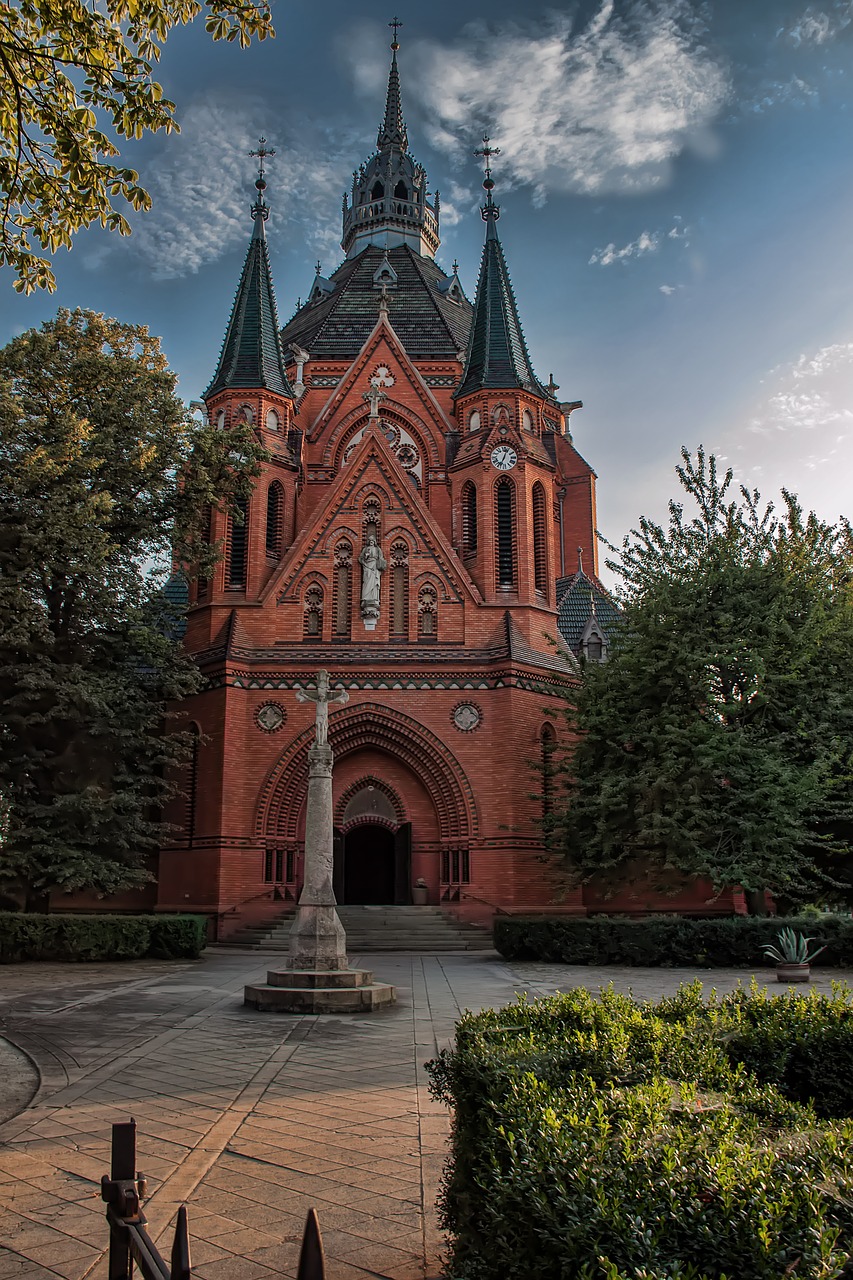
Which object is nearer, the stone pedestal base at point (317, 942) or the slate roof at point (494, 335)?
the stone pedestal base at point (317, 942)

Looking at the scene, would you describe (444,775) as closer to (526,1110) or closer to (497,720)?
(497,720)

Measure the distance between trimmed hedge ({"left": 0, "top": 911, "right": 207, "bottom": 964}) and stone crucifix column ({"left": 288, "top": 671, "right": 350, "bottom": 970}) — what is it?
6788mm

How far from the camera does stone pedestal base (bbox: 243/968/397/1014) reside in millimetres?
11422

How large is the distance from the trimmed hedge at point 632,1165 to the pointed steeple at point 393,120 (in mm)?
47723

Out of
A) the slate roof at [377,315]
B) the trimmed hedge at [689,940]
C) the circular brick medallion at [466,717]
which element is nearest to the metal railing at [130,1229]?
the trimmed hedge at [689,940]

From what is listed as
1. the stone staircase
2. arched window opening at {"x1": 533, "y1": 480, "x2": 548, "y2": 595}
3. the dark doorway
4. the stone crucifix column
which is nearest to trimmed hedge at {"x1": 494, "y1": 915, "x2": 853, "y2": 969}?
the stone staircase

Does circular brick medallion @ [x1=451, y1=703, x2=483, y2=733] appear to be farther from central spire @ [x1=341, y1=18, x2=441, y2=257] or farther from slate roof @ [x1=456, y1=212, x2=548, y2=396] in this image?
central spire @ [x1=341, y1=18, x2=441, y2=257]

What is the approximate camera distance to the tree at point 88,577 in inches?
733

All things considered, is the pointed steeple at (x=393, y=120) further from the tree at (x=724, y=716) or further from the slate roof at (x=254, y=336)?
the tree at (x=724, y=716)

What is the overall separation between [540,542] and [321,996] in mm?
18184

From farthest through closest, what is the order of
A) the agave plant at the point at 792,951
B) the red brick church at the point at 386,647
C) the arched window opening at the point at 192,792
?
1. the arched window opening at the point at 192,792
2. the red brick church at the point at 386,647
3. the agave plant at the point at 792,951

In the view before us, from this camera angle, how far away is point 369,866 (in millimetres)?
27875

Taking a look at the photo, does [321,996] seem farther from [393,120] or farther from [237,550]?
[393,120]

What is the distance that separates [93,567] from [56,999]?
9.05m
